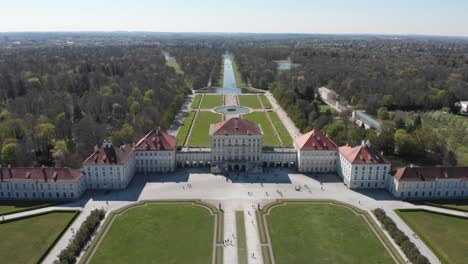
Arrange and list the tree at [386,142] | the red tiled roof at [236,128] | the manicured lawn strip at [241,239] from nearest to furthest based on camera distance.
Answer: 1. the manicured lawn strip at [241,239]
2. the red tiled roof at [236,128]
3. the tree at [386,142]

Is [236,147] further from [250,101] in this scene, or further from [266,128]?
[250,101]

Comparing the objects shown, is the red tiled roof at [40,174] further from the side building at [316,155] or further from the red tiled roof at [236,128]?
the side building at [316,155]

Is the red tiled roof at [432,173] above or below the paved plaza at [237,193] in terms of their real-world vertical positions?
above

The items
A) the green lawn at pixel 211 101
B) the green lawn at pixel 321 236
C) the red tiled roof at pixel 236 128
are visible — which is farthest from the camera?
the green lawn at pixel 211 101

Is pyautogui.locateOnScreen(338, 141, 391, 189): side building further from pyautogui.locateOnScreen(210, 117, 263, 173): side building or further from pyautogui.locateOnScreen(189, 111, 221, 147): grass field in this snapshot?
pyautogui.locateOnScreen(189, 111, 221, 147): grass field

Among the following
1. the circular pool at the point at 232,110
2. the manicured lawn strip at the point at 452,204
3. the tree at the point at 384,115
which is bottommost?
the manicured lawn strip at the point at 452,204

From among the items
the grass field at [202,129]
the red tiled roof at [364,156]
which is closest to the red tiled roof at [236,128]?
the grass field at [202,129]

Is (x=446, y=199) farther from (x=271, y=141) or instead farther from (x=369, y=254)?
(x=271, y=141)

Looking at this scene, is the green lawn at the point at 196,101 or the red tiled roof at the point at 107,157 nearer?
the red tiled roof at the point at 107,157
